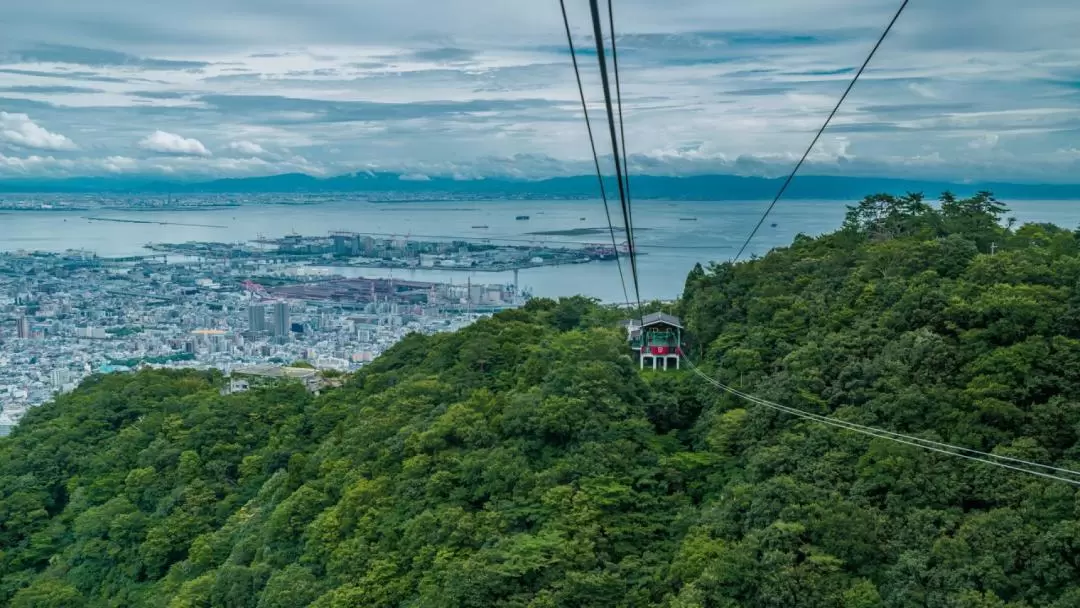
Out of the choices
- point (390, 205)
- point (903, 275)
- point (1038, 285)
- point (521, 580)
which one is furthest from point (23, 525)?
point (390, 205)

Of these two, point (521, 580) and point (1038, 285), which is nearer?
point (521, 580)

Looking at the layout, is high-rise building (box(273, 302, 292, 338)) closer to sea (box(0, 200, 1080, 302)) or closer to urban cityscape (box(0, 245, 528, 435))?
urban cityscape (box(0, 245, 528, 435))

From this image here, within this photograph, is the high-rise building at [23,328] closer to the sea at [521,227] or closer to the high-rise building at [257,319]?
the high-rise building at [257,319]

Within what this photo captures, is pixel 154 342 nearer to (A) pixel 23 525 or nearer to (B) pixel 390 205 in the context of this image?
(A) pixel 23 525

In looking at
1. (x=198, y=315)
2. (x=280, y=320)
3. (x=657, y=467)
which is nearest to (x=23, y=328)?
(x=198, y=315)

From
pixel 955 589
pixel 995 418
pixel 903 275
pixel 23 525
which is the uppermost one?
pixel 903 275

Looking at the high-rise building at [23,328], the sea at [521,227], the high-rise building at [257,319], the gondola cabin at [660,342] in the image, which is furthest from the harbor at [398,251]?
the gondola cabin at [660,342]
